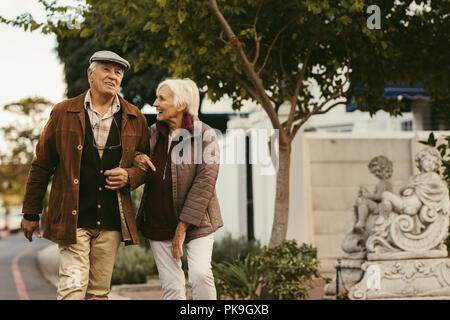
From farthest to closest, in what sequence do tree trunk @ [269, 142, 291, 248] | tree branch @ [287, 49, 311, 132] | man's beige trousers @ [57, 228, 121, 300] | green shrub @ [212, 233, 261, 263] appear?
green shrub @ [212, 233, 261, 263] → tree branch @ [287, 49, 311, 132] → tree trunk @ [269, 142, 291, 248] → man's beige trousers @ [57, 228, 121, 300]

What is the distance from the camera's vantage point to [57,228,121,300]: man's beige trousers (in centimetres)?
363

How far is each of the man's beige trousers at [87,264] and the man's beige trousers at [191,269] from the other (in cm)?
29

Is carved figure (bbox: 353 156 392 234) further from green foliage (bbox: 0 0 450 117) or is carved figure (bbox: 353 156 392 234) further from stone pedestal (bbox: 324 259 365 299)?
green foliage (bbox: 0 0 450 117)

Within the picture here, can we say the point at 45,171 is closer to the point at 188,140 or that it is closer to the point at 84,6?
the point at 188,140

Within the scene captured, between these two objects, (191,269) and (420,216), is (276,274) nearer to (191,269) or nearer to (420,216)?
(420,216)

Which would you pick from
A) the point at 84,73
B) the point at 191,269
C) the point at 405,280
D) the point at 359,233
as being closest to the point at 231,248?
the point at 359,233

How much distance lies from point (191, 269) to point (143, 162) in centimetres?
69

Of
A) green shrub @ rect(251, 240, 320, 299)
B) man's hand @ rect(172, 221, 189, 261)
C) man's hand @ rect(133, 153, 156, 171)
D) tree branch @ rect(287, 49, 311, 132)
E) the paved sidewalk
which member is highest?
tree branch @ rect(287, 49, 311, 132)

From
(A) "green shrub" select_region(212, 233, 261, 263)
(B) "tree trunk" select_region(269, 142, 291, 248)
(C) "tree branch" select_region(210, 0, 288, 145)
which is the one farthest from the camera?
(A) "green shrub" select_region(212, 233, 261, 263)

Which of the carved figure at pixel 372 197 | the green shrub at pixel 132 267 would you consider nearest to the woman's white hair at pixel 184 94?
the carved figure at pixel 372 197

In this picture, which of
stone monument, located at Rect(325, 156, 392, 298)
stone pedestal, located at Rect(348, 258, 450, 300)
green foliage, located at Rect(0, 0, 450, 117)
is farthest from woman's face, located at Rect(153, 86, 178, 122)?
stone monument, located at Rect(325, 156, 392, 298)

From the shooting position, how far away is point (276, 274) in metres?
7.18

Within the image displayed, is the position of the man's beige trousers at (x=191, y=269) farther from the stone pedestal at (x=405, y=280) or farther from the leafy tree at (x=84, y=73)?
the leafy tree at (x=84, y=73)

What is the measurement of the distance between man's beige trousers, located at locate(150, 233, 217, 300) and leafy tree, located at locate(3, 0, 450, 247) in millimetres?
3209
